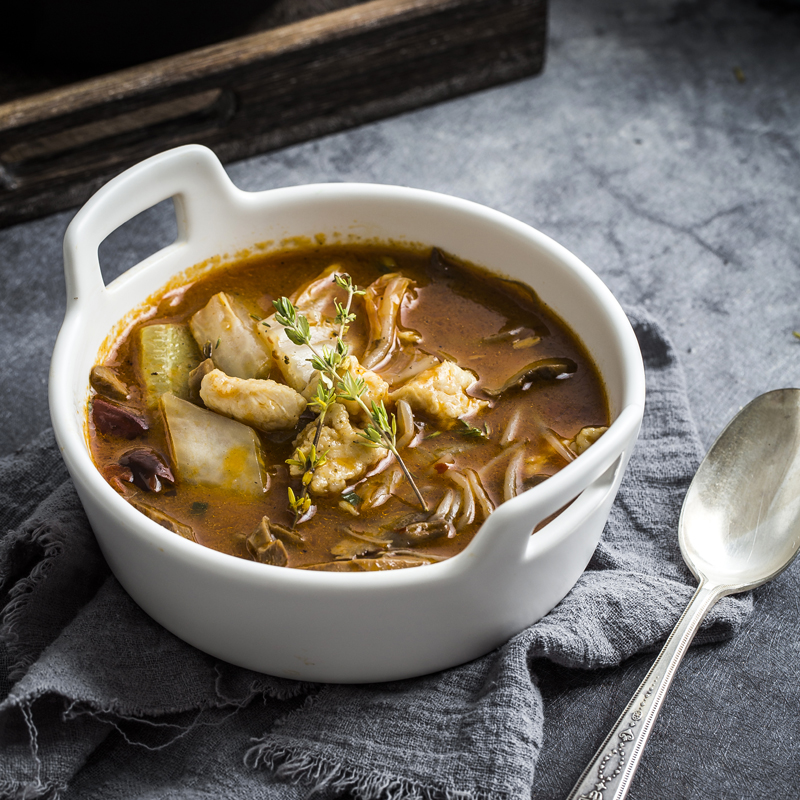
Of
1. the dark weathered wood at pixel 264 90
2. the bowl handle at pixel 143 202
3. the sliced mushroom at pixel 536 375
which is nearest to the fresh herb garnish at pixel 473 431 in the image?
the sliced mushroom at pixel 536 375

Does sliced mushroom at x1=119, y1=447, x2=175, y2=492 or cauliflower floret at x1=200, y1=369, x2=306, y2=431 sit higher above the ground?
cauliflower floret at x1=200, y1=369, x2=306, y2=431

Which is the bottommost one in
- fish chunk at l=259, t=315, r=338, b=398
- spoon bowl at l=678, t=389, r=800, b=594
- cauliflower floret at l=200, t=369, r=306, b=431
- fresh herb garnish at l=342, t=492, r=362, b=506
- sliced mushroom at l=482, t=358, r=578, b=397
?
spoon bowl at l=678, t=389, r=800, b=594

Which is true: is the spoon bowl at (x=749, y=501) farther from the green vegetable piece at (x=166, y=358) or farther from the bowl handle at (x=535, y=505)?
the green vegetable piece at (x=166, y=358)


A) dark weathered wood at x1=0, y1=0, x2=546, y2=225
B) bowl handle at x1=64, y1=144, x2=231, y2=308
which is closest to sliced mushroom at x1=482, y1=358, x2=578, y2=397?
bowl handle at x1=64, y1=144, x2=231, y2=308

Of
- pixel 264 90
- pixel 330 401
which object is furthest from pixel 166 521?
pixel 264 90

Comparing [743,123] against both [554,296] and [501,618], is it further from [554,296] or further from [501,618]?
[501,618]

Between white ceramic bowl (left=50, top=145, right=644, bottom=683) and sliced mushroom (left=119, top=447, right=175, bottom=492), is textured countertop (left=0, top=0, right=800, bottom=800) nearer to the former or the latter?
white ceramic bowl (left=50, top=145, right=644, bottom=683)

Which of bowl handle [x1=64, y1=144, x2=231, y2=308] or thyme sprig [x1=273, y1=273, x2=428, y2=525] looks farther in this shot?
bowl handle [x1=64, y1=144, x2=231, y2=308]
